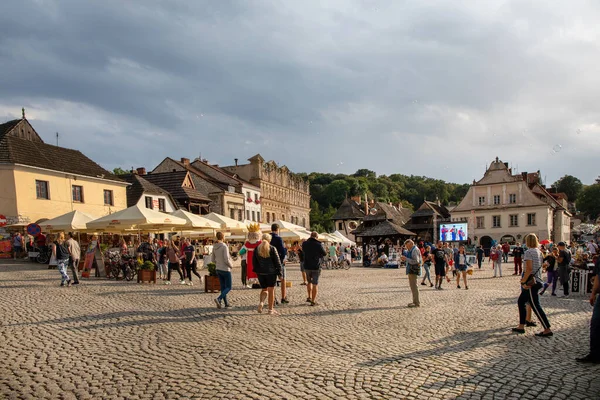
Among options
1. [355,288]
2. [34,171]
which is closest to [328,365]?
[355,288]

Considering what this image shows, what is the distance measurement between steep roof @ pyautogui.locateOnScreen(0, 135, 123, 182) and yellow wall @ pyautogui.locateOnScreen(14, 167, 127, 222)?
1.63 feet

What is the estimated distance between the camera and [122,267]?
16.5 metres

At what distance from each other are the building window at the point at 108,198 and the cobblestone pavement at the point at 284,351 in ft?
83.0

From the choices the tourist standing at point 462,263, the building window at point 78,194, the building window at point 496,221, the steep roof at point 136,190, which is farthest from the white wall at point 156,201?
the building window at point 496,221

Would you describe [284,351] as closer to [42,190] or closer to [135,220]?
[135,220]

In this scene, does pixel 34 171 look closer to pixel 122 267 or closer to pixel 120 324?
pixel 122 267

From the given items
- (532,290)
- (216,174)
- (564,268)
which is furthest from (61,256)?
(216,174)

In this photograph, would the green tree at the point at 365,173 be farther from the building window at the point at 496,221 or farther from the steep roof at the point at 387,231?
the steep roof at the point at 387,231

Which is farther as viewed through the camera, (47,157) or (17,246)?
(47,157)

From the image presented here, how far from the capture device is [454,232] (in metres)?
42.8

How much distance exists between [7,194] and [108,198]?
8588mm

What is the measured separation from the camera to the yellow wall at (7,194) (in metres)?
27.7

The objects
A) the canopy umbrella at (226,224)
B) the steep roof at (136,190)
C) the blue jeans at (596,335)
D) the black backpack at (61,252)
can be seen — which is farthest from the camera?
the steep roof at (136,190)

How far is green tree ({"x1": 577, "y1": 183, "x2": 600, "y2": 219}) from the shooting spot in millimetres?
89938
